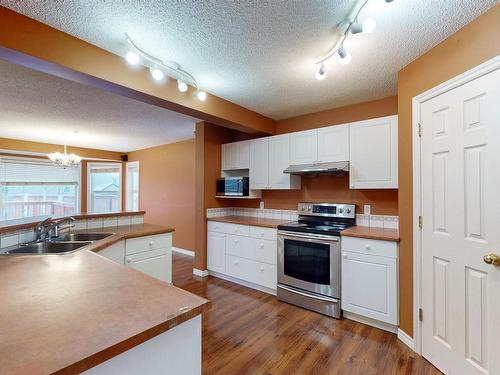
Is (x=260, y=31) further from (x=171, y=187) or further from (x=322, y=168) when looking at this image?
(x=171, y=187)

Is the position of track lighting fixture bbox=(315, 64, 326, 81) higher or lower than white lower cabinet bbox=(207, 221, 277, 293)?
higher

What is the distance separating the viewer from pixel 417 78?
2.08m

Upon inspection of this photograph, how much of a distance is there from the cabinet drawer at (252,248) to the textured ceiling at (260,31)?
1.93 m

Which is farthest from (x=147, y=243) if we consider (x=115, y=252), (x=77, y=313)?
(x=77, y=313)

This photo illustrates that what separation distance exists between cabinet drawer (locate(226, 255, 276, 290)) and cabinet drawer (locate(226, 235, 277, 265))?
6cm

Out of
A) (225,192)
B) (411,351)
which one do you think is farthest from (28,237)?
(411,351)

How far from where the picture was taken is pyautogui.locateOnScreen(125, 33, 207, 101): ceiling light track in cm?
185

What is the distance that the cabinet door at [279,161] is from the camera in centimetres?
338

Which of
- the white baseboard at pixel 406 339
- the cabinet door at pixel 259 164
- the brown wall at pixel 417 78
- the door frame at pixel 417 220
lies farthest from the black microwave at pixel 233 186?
the white baseboard at pixel 406 339

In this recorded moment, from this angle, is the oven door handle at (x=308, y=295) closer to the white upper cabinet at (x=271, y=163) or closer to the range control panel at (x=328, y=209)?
the range control panel at (x=328, y=209)

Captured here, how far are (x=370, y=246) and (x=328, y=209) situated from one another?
2.87 ft

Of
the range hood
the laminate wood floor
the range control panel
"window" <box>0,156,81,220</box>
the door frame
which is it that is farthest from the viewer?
"window" <box>0,156,81,220</box>

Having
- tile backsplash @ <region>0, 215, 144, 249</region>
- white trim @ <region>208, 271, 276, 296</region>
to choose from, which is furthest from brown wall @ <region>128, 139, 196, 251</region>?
tile backsplash @ <region>0, 215, 144, 249</region>

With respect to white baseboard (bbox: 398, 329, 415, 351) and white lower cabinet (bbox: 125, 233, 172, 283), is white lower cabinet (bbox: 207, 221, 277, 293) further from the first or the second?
white baseboard (bbox: 398, 329, 415, 351)
